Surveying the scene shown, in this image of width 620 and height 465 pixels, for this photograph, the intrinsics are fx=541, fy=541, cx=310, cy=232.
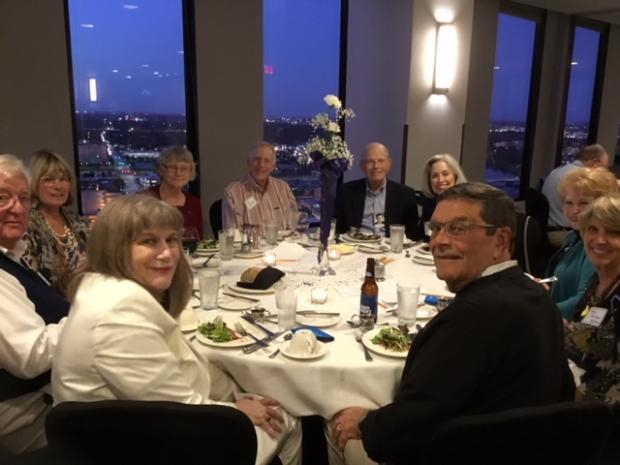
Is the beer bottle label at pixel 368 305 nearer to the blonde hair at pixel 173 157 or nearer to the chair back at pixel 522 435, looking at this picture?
the chair back at pixel 522 435

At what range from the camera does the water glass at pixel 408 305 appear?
1.91 m

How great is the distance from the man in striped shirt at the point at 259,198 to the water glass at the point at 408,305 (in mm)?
1931

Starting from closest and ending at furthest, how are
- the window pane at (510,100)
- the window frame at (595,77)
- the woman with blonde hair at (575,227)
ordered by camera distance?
the woman with blonde hair at (575,227), the window pane at (510,100), the window frame at (595,77)

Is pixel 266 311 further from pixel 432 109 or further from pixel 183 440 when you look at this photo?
pixel 432 109

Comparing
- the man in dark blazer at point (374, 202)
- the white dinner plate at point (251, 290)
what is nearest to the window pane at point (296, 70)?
the man in dark blazer at point (374, 202)

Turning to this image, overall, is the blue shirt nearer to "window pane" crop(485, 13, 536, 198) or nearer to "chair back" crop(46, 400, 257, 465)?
"chair back" crop(46, 400, 257, 465)

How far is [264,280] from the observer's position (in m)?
2.27

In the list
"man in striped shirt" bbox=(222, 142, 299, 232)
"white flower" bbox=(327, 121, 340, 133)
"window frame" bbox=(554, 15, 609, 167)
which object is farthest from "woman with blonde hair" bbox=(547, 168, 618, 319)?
"window frame" bbox=(554, 15, 609, 167)

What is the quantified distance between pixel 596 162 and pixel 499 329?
14.1 ft

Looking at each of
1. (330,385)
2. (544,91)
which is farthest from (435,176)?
(544,91)

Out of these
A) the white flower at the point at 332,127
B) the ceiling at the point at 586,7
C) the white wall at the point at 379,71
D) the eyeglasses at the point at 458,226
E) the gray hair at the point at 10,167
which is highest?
the ceiling at the point at 586,7

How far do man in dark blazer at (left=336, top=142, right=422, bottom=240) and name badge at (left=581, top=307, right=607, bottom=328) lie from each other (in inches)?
83.5

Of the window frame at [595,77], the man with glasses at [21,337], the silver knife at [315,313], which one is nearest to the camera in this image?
the man with glasses at [21,337]

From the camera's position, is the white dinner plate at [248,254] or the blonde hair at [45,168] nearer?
the blonde hair at [45,168]
